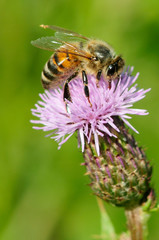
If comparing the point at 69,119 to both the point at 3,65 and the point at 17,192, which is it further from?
the point at 3,65

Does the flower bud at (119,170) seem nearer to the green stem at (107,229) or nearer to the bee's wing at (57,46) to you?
the green stem at (107,229)

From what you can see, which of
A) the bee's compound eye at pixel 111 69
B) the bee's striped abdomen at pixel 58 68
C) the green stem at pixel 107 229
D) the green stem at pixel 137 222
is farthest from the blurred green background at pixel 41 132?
the bee's compound eye at pixel 111 69

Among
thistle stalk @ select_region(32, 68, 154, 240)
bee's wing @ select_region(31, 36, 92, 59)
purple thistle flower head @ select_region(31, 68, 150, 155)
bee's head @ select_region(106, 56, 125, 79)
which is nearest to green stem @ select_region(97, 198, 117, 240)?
thistle stalk @ select_region(32, 68, 154, 240)

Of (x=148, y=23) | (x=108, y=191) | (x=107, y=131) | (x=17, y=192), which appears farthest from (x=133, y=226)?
(x=148, y=23)

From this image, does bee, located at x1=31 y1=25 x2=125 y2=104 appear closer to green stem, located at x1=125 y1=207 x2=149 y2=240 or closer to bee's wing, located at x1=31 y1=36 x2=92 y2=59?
bee's wing, located at x1=31 y1=36 x2=92 y2=59

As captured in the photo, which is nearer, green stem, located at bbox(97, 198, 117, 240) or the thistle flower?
the thistle flower

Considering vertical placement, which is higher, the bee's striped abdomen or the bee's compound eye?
the bee's striped abdomen
